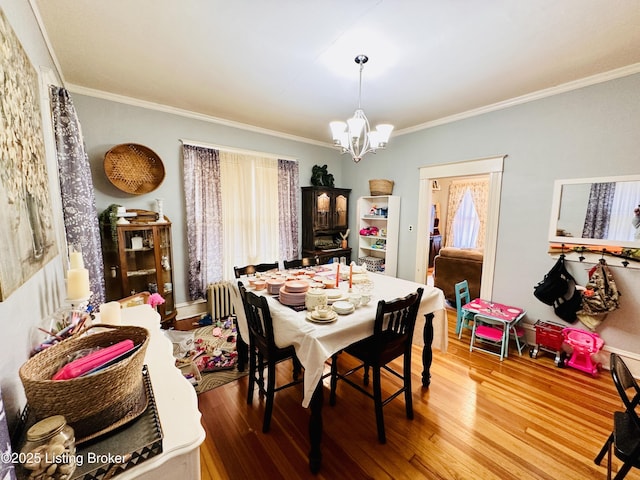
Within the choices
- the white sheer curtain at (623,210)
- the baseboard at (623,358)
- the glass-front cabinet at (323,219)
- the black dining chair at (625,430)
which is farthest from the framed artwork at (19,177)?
the baseboard at (623,358)

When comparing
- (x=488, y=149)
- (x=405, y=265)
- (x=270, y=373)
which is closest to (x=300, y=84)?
(x=488, y=149)

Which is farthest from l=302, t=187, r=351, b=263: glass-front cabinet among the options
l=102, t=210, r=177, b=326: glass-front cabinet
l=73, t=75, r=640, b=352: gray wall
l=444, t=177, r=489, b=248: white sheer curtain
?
l=444, t=177, r=489, b=248: white sheer curtain

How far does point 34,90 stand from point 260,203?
2659 millimetres

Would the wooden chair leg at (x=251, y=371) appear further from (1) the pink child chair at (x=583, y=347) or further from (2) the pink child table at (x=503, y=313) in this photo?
(1) the pink child chair at (x=583, y=347)

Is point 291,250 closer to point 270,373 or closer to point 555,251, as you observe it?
point 270,373

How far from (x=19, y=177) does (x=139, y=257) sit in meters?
2.25

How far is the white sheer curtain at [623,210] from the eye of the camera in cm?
226

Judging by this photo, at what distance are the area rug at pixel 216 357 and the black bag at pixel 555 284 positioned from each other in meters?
3.09

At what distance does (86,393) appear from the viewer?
68 cm

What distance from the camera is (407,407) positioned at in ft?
6.23

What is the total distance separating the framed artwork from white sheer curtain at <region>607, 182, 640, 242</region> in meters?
3.98

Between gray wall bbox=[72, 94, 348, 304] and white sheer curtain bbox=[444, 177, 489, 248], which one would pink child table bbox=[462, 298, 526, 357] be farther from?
white sheer curtain bbox=[444, 177, 489, 248]

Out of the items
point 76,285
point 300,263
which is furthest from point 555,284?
point 76,285

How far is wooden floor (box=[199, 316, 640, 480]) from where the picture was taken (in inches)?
60.0
